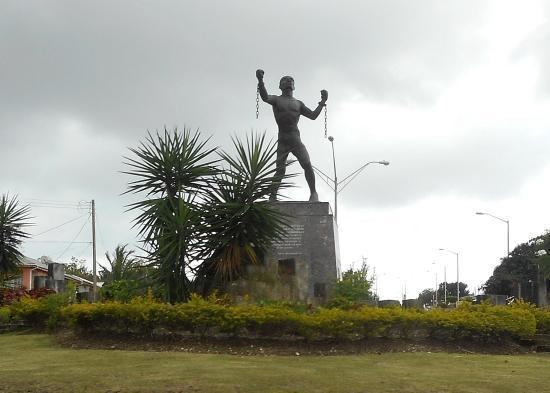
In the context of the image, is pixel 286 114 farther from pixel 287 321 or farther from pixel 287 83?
pixel 287 321

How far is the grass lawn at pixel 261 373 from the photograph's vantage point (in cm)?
844

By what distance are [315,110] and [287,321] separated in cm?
718

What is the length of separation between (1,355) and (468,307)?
8692 mm

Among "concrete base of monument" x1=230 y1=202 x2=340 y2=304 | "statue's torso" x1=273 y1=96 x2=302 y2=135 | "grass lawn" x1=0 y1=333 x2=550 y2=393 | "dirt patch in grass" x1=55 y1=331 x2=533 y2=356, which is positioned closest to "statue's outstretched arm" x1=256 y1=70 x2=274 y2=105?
"statue's torso" x1=273 y1=96 x2=302 y2=135

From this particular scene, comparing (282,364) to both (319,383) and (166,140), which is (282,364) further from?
(166,140)

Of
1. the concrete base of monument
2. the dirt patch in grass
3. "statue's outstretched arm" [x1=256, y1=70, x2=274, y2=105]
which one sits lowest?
the dirt patch in grass

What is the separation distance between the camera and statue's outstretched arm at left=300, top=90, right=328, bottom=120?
17.5 meters

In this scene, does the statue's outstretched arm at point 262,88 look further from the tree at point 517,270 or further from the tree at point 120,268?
the tree at point 517,270

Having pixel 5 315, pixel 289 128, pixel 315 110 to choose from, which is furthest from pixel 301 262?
pixel 5 315

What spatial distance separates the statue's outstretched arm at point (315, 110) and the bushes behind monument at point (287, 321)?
599 centimetres

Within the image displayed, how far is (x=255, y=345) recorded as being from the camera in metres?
11.8

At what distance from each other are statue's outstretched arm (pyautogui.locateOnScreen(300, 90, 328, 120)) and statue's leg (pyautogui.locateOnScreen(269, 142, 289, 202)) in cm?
101

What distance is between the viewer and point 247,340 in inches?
468

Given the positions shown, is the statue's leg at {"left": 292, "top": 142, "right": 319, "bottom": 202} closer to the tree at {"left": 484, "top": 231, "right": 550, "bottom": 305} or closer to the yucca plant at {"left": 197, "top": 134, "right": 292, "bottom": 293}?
the yucca plant at {"left": 197, "top": 134, "right": 292, "bottom": 293}
